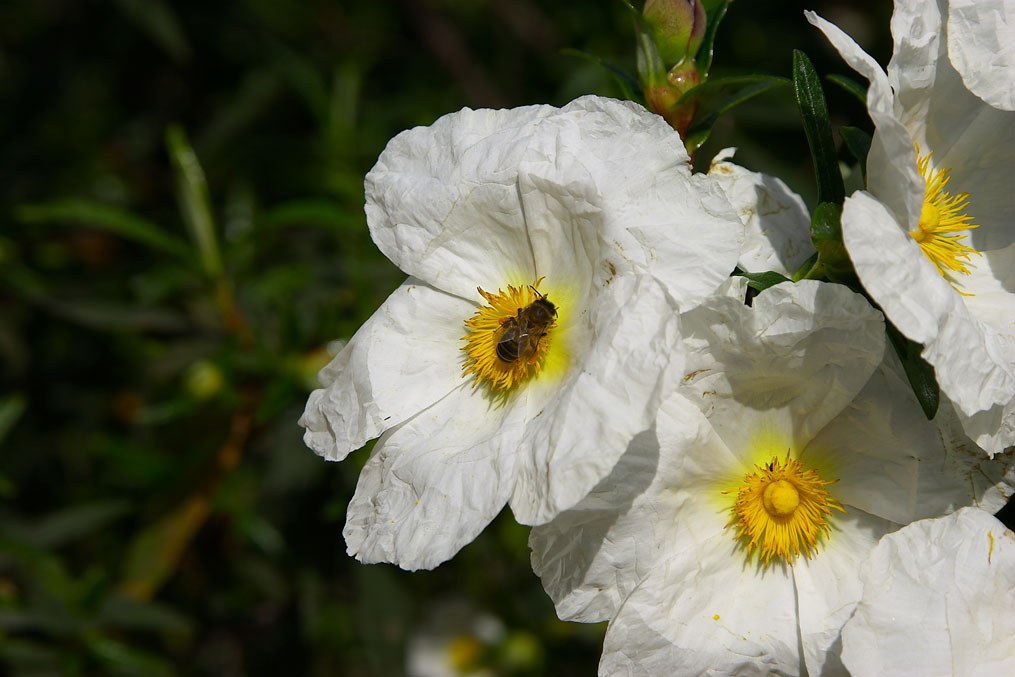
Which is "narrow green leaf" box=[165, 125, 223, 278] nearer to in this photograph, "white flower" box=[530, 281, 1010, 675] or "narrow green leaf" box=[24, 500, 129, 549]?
"narrow green leaf" box=[24, 500, 129, 549]

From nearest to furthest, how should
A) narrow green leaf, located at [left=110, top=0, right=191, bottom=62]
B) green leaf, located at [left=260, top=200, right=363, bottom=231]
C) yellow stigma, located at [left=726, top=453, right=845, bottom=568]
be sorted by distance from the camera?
1. yellow stigma, located at [left=726, top=453, right=845, bottom=568]
2. green leaf, located at [left=260, top=200, right=363, bottom=231]
3. narrow green leaf, located at [left=110, top=0, right=191, bottom=62]

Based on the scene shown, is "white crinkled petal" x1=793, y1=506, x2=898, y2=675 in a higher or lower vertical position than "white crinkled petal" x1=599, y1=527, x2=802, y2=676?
higher

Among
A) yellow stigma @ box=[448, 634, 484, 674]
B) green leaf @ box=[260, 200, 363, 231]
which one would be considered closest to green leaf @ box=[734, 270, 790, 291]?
green leaf @ box=[260, 200, 363, 231]

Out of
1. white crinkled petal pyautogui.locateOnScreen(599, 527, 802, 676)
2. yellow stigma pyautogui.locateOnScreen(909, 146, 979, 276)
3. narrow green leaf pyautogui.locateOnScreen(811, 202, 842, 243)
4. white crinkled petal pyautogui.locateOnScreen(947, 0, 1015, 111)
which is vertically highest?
white crinkled petal pyautogui.locateOnScreen(947, 0, 1015, 111)

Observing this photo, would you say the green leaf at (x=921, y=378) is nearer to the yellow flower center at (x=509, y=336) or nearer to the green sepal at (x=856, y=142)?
the green sepal at (x=856, y=142)

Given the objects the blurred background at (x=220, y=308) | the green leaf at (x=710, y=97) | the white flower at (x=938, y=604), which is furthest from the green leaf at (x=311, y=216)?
the white flower at (x=938, y=604)

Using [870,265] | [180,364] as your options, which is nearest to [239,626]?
[180,364]

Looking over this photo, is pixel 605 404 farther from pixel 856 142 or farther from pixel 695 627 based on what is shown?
pixel 856 142
